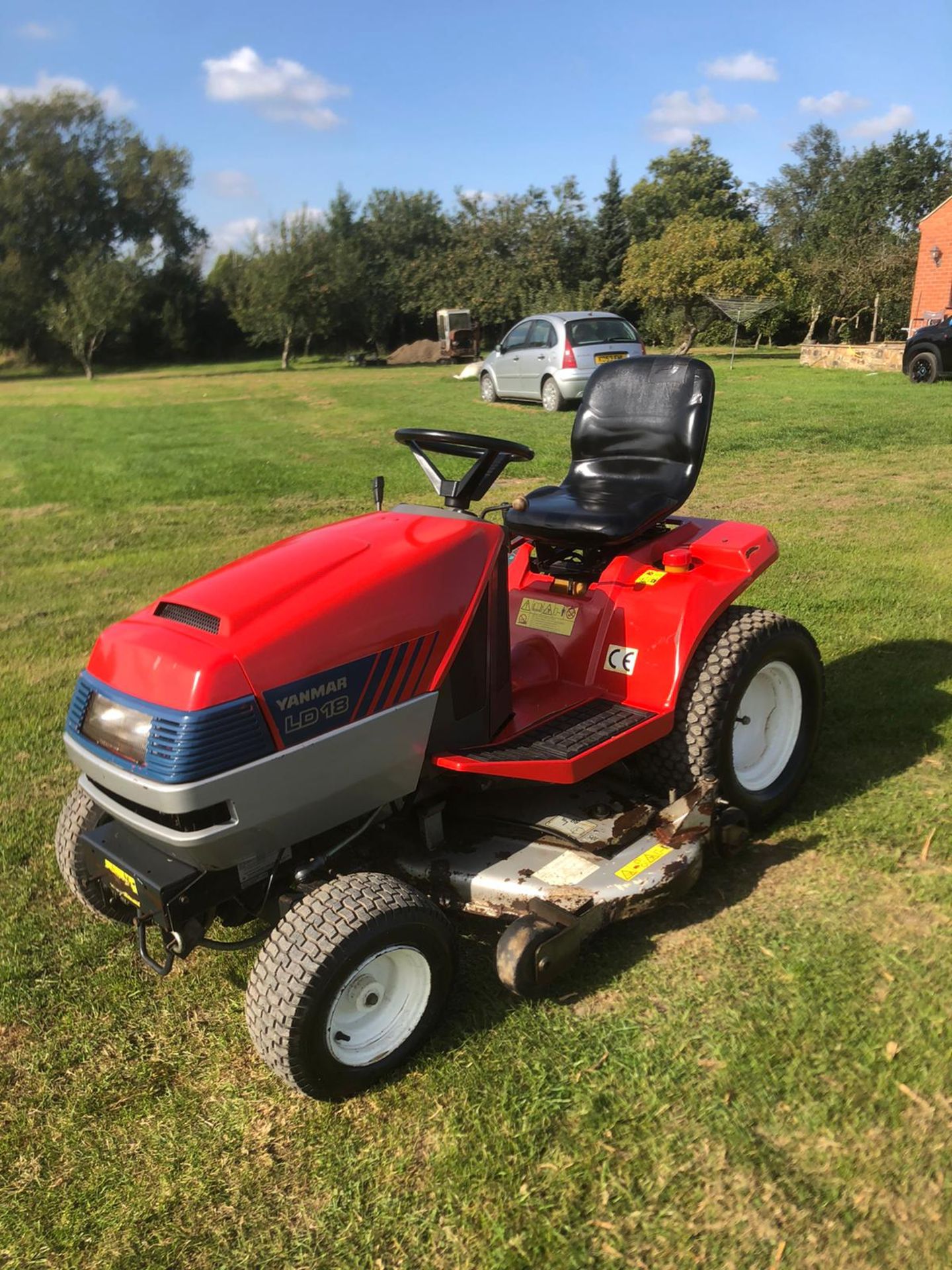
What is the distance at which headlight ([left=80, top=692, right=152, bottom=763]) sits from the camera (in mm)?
2156

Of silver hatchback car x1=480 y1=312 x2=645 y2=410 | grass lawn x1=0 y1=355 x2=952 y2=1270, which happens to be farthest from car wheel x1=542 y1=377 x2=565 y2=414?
grass lawn x1=0 y1=355 x2=952 y2=1270

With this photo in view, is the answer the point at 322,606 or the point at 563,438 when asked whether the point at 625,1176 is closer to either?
the point at 322,606

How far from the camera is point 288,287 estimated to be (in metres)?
38.3

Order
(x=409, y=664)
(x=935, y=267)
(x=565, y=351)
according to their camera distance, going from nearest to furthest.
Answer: (x=409, y=664), (x=565, y=351), (x=935, y=267)

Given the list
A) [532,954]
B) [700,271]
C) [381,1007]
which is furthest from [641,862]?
[700,271]

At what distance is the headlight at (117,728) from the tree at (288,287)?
37249 mm

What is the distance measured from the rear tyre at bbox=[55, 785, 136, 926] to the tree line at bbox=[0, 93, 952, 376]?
2614cm

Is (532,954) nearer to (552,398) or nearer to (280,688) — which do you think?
(280,688)

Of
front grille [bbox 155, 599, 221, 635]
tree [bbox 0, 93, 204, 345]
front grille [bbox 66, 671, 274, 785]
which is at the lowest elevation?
front grille [bbox 66, 671, 274, 785]

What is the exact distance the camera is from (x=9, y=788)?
12.6ft

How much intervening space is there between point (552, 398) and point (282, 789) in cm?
1294

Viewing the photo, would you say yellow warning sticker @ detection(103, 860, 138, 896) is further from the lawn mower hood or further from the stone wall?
the stone wall

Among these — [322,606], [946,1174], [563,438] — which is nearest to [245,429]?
[563,438]

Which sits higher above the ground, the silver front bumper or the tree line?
the tree line
